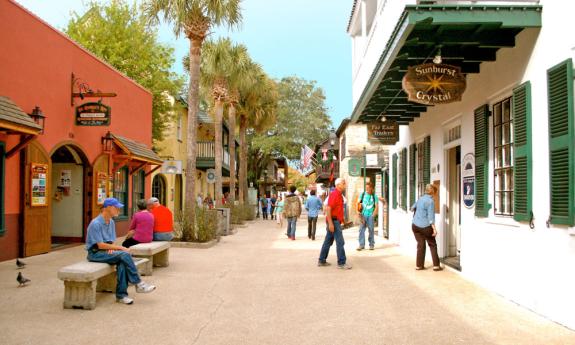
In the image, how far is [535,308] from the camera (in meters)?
6.59

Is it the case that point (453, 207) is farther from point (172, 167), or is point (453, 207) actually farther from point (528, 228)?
point (172, 167)

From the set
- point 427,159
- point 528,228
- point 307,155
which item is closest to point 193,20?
point 427,159

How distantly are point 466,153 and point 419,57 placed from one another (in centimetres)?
202

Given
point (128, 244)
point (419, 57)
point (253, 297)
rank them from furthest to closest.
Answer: point (128, 244) < point (419, 57) < point (253, 297)

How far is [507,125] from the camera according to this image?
25.6ft

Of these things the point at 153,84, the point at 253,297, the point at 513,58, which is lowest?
the point at 253,297

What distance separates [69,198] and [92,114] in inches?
107

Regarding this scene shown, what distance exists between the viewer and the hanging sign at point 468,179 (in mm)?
9023

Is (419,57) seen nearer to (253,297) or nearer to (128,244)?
(253,297)

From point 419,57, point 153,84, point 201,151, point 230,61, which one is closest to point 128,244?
point 419,57

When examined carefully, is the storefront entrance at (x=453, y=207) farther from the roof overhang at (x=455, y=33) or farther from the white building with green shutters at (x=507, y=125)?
the roof overhang at (x=455, y=33)

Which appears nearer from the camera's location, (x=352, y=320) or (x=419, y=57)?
(x=352, y=320)

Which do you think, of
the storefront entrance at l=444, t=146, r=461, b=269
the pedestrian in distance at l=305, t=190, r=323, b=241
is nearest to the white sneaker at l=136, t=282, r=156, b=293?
the storefront entrance at l=444, t=146, r=461, b=269

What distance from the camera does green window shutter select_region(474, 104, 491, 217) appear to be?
327 inches
